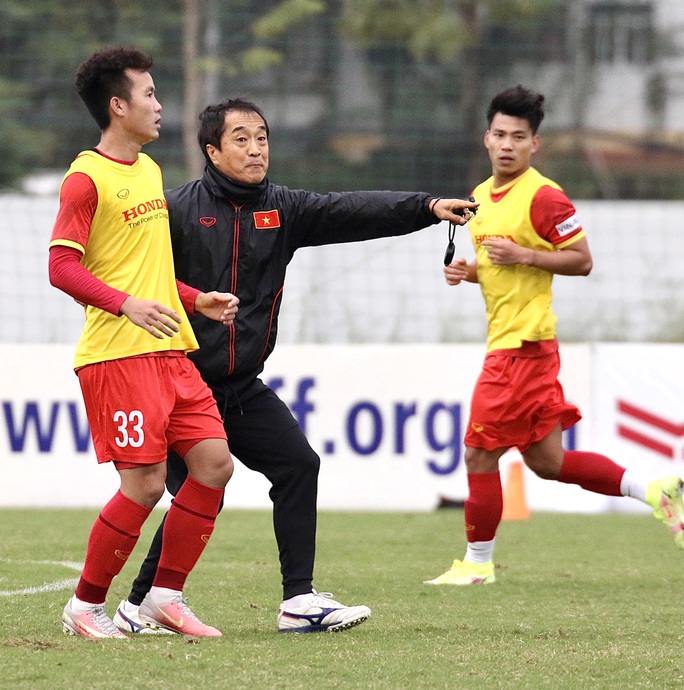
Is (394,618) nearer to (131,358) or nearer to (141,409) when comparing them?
(141,409)

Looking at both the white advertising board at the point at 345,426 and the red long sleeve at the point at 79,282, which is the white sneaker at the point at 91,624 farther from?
the white advertising board at the point at 345,426

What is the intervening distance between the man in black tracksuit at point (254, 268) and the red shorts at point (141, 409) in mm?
320

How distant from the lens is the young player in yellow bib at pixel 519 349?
6.56 metres

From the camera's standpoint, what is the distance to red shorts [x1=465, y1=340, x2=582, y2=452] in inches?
259

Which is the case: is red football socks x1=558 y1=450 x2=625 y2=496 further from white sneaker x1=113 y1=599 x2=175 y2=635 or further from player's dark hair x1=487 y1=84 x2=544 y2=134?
white sneaker x1=113 y1=599 x2=175 y2=635

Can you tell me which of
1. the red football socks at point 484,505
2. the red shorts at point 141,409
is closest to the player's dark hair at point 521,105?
the red football socks at point 484,505

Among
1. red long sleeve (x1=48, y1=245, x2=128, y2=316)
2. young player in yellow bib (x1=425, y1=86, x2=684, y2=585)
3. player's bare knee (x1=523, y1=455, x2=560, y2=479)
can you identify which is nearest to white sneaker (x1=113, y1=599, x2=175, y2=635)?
red long sleeve (x1=48, y1=245, x2=128, y2=316)

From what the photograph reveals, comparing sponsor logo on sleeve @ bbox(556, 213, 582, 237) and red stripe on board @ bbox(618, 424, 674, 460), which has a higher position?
sponsor logo on sleeve @ bbox(556, 213, 582, 237)

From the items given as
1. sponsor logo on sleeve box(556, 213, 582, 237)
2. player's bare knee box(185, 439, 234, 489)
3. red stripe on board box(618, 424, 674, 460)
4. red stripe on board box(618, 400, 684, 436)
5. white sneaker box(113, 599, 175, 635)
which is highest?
sponsor logo on sleeve box(556, 213, 582, 237)

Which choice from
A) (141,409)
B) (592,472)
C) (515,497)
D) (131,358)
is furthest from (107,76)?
(515,497)

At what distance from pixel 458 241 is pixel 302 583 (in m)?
7.65

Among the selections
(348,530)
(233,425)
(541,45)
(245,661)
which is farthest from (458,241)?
(245,661)

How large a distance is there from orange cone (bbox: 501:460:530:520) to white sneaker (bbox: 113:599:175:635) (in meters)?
4.97

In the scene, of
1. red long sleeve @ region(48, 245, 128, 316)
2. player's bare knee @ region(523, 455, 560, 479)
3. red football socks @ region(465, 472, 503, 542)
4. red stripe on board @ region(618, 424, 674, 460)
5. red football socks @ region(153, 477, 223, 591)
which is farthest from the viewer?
red stripe on board @ region(618, 424, 674, 460)
